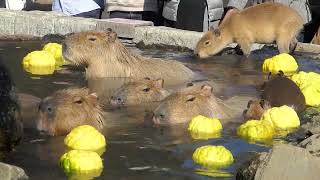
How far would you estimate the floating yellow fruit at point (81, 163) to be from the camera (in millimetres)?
5551

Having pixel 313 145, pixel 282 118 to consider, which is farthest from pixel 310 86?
pixel 313 145

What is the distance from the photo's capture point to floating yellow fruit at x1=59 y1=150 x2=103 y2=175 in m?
5.55

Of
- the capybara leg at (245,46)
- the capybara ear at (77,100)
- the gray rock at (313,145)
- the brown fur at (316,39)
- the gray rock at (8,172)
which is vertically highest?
the gray rock at (313,145)

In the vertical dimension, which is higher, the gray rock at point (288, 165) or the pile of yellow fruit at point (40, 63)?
the gray rock at point (288, 165)

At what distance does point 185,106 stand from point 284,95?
1086 millimetres

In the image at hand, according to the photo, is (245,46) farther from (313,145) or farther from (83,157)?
(83,157)

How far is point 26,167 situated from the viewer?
5.58 metres

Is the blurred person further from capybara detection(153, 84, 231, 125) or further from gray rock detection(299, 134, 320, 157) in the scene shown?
gray rock detection(299, 134, 320, 157)

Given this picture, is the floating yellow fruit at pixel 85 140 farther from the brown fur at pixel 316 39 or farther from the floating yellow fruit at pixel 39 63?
the brown fur at pixel 316 39

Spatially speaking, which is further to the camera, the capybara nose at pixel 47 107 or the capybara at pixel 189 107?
the capybara at pixel 189 107

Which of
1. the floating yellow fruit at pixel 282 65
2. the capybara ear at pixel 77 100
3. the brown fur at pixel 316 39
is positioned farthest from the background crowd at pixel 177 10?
the capybara ear at pixel 77 100

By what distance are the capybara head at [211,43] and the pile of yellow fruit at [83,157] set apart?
15.8ft

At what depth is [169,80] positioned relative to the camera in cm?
884

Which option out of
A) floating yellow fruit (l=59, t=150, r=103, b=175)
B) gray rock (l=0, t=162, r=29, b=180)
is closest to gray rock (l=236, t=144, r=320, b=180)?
floating yellow fruit (l=59, t=150, r=103, b=175)
